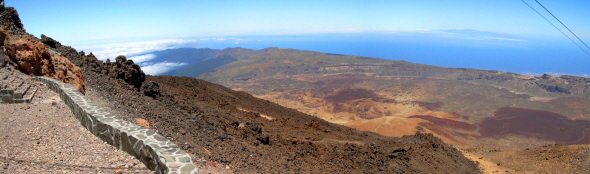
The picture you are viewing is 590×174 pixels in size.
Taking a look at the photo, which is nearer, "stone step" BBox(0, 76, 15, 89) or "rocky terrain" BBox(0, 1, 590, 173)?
"stone step" BBox(0, 76, 15, 89)

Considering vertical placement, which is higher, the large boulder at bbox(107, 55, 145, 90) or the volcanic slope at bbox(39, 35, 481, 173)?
the large boulder at bbox(107, 55, 145, 90)

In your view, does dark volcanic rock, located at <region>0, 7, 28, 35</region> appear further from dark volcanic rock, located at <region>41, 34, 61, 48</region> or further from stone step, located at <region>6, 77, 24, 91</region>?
stone step, located at <region>6, 77, 24, 91</region>

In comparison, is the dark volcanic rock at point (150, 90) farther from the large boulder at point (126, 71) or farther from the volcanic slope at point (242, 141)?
the large boulder at point (126, 71)

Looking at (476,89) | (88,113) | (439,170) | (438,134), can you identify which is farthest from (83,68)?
(476,89)

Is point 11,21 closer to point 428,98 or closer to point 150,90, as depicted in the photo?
point 150,90

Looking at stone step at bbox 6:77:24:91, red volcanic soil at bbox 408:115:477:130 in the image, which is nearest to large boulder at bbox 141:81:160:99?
stone step at bbox 6:77:24:91

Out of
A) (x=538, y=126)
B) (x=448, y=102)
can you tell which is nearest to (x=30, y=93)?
(x=538, y=126)

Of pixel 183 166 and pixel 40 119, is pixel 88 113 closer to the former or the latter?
pixel 40 119

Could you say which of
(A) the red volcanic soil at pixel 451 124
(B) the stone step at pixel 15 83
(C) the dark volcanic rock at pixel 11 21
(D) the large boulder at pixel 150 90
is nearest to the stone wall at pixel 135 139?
(B) the stone step at pixel 15 83
